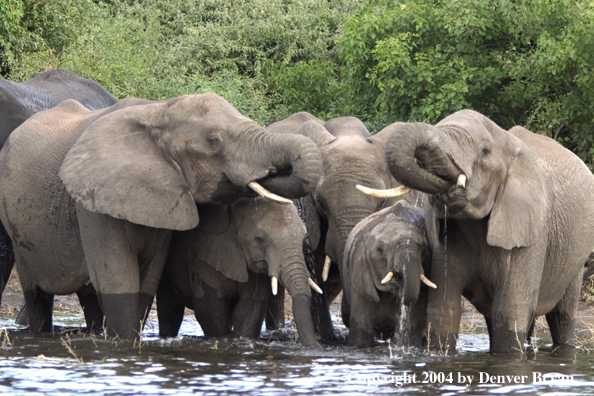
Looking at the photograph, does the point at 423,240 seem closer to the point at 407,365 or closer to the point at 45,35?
the point at 407,365

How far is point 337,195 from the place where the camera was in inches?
369

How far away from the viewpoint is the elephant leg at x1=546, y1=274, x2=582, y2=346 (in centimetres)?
901

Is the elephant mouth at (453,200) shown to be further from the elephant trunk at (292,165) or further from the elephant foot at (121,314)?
the elephant foot at (121,314)

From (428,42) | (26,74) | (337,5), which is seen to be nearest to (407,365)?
(428,42)

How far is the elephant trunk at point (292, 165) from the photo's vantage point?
764 cm

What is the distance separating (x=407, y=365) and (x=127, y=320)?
2.15 metres

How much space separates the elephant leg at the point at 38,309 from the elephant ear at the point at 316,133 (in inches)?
103

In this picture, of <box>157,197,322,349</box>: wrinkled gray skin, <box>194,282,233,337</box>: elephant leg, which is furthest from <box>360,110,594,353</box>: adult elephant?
<box>194,282,233,337</box>: elephant leg

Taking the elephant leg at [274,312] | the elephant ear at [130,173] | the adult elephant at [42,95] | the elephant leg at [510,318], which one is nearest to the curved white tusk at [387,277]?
the elephant leg at [510,318]

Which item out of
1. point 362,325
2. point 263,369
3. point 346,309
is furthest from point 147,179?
point 346,309

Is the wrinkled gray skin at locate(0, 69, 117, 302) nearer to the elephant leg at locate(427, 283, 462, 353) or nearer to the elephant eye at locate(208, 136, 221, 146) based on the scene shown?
the elephant eye at locate(208, 136, 221, 146)

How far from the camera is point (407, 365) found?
7.47 m

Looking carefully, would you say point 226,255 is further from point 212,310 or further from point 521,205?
point 521,205

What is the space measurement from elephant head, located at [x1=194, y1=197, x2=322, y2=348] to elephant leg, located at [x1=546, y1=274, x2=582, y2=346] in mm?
2056
